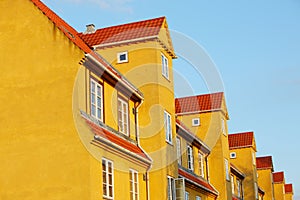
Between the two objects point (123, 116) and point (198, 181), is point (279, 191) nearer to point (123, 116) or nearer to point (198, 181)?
point (198, 181)

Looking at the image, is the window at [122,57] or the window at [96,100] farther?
the window at [122,57]

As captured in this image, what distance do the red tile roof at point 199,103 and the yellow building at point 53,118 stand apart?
2030 centimetres

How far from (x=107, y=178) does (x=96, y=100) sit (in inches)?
135

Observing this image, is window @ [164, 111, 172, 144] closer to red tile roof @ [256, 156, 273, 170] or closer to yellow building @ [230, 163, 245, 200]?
yellow building @ [230, 163, 245, 200]

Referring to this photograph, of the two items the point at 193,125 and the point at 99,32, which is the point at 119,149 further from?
the point at 193,125

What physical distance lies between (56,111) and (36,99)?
1162 mm

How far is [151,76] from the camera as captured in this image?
2998 centimetres

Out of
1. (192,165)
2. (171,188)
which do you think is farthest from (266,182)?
(171,188)

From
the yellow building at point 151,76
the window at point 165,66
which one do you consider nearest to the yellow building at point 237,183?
the window at point 165,66

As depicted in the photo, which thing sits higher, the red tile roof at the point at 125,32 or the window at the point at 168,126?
the red tile roof at the point at 125,32

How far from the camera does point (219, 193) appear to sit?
142ft

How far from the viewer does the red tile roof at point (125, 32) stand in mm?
30469

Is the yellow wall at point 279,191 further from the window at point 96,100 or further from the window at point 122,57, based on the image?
the window at point 96,100

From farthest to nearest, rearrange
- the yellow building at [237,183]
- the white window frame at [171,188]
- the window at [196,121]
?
the yellow building at [237,183]
the window at [196,121]
the white window frame at [171,188]
